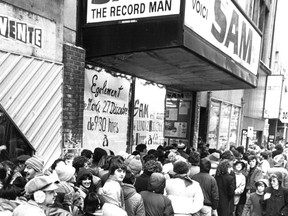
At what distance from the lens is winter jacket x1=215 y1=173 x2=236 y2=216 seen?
207 inches

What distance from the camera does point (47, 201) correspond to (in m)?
2.73

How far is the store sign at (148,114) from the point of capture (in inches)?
332

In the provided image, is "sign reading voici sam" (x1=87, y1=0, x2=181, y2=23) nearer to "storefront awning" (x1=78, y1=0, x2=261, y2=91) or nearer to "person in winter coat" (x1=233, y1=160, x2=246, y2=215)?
"storefront awning" (x1=78, y1=0, x2=261, y2=91)

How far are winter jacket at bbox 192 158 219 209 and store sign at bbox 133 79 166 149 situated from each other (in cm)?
366

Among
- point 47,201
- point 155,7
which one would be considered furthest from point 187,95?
point 47,201

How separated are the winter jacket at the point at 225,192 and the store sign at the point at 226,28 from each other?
2588 millimetres

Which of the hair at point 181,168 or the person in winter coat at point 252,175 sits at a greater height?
the hair at point 181,168

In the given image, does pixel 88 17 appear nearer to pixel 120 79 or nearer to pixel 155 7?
pixel 155 7

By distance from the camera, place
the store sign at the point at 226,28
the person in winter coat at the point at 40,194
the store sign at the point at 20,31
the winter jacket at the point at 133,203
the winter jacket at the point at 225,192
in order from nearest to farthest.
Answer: the person in winter coat at the point at 40,194, the winter jacket at the point at 133,203, the store sign at the point at 20,31, the winter jacket at the point at 225,192, the store sign at the point at 226,28

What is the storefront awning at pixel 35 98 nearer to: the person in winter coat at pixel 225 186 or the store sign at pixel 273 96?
the person in winter coat at pixel 225 186

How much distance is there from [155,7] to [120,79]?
2.58 meters

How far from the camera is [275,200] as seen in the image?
15.9 ft

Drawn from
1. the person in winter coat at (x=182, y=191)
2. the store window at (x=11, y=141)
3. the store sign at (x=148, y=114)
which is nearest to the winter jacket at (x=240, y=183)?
the person in winter coat at (x=182, y=191)

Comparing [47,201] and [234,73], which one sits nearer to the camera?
[47,201]
